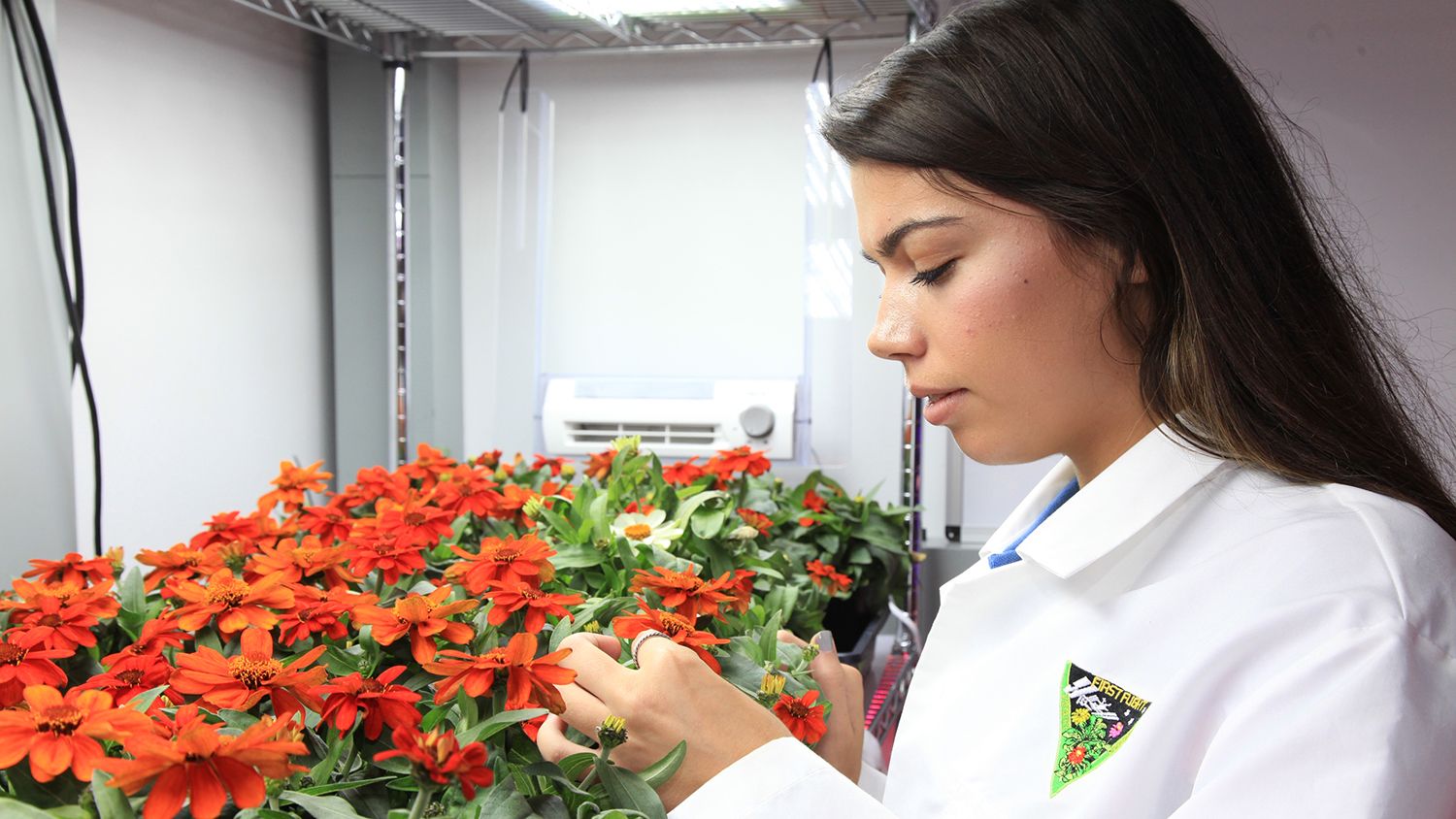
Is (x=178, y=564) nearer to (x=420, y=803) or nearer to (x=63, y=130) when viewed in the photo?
(x=420, y=803)

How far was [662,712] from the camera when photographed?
0.61 metres

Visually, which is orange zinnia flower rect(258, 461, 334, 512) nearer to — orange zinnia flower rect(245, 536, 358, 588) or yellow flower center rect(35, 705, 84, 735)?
orange zinnia flower rect(245, 536, 358, 588)

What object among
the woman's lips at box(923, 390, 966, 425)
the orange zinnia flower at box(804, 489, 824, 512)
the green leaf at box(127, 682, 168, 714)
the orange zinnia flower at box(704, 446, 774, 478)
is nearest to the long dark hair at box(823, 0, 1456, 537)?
the woman's lips at box(923, 390, 966, 425)

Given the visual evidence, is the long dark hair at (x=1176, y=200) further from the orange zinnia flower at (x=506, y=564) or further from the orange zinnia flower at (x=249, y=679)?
the orange zinnia flower at (x=249, y=679)

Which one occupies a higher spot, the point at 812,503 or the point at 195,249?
the point at 195,249

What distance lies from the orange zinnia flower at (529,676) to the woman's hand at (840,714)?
276 millimetres

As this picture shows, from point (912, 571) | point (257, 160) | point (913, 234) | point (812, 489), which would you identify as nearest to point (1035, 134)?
point (913, 234)

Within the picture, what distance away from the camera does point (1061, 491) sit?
3.10 feet

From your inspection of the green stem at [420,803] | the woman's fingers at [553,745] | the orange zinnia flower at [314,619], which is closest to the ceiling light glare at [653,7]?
the orange zinnia flower at [314,619]

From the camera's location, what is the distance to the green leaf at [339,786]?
530 mm

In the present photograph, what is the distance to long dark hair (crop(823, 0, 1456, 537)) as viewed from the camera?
682mm

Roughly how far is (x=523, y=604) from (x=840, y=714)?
10.3 inches

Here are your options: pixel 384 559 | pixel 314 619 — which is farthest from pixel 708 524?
pixel 314 619

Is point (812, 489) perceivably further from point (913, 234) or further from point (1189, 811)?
point (1189, 811)
